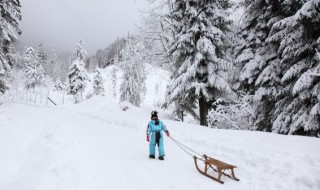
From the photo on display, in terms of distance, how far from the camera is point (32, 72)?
62094mm

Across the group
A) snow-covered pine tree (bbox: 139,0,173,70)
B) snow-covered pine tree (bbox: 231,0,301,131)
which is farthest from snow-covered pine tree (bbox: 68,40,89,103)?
snow-covered pine tree (bbox: 231,0,301,131)

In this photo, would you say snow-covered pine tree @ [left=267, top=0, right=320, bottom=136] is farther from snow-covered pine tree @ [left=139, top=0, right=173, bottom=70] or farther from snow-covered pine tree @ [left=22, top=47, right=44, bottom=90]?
snow-covered pine tree @ [left=22, top=47, right=44, bottom=90]

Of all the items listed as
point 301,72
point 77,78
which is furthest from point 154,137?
point 77,78

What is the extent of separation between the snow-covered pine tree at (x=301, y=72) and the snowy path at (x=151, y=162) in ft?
4.76

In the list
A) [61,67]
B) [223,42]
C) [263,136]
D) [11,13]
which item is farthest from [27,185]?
[61,67]

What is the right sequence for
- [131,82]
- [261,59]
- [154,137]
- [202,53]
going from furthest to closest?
[131,82], [202,53], [261,59], [154,137]

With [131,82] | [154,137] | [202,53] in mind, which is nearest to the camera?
[154,137]

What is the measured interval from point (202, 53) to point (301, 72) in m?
5.64

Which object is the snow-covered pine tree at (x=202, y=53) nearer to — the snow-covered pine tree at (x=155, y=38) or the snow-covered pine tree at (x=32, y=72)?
the snow-covered pine tree at (x=155, y=38)

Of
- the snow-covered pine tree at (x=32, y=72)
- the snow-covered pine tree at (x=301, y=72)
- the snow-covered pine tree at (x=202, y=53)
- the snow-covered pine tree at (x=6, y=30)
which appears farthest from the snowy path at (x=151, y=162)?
the snow-covered pine tree at (x=32, y=72)

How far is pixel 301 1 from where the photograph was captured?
982 centimetres

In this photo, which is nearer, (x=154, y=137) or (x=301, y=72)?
(x=154, y=137)

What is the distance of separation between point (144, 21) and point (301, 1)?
39.4ft

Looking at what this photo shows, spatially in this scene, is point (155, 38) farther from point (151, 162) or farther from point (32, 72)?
point (32, 72)
